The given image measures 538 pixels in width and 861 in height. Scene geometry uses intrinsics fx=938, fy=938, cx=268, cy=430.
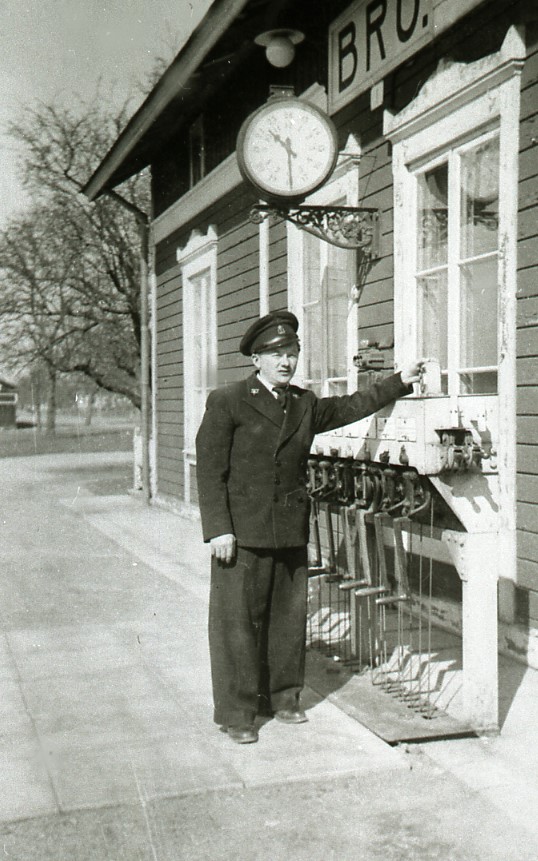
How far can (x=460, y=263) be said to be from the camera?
558 centimetres

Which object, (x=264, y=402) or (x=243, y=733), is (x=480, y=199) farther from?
(x=243, y=733)

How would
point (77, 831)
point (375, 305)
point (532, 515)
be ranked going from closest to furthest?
1. point (77, 831)
2. point (532, 515)
3. point (375, 305)

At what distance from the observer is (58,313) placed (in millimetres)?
19859

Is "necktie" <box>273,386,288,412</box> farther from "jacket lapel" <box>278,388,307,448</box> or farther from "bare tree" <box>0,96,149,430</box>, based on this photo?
"bare tree" <box>0,96,149,430</box>

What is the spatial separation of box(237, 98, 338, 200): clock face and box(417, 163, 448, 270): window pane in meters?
0.65

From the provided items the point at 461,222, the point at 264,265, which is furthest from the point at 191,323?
the point at 461,222

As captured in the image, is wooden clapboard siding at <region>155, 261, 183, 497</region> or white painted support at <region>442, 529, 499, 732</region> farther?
wooden clapboard siding at <region>155, 261, 183, 497</region>

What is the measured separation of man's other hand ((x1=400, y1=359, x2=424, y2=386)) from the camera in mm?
4117

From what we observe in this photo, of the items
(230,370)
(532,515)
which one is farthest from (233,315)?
(532,515)

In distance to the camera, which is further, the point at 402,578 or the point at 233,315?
the point at 233,315

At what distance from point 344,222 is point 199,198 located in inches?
197

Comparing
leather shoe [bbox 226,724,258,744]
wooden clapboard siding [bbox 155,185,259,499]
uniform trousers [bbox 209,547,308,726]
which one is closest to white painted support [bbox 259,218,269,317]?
wooden clapboard siding [bbox 155,185,259,499]

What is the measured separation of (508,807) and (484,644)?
30.2 inches

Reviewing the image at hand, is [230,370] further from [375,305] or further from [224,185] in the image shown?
[375,305]
